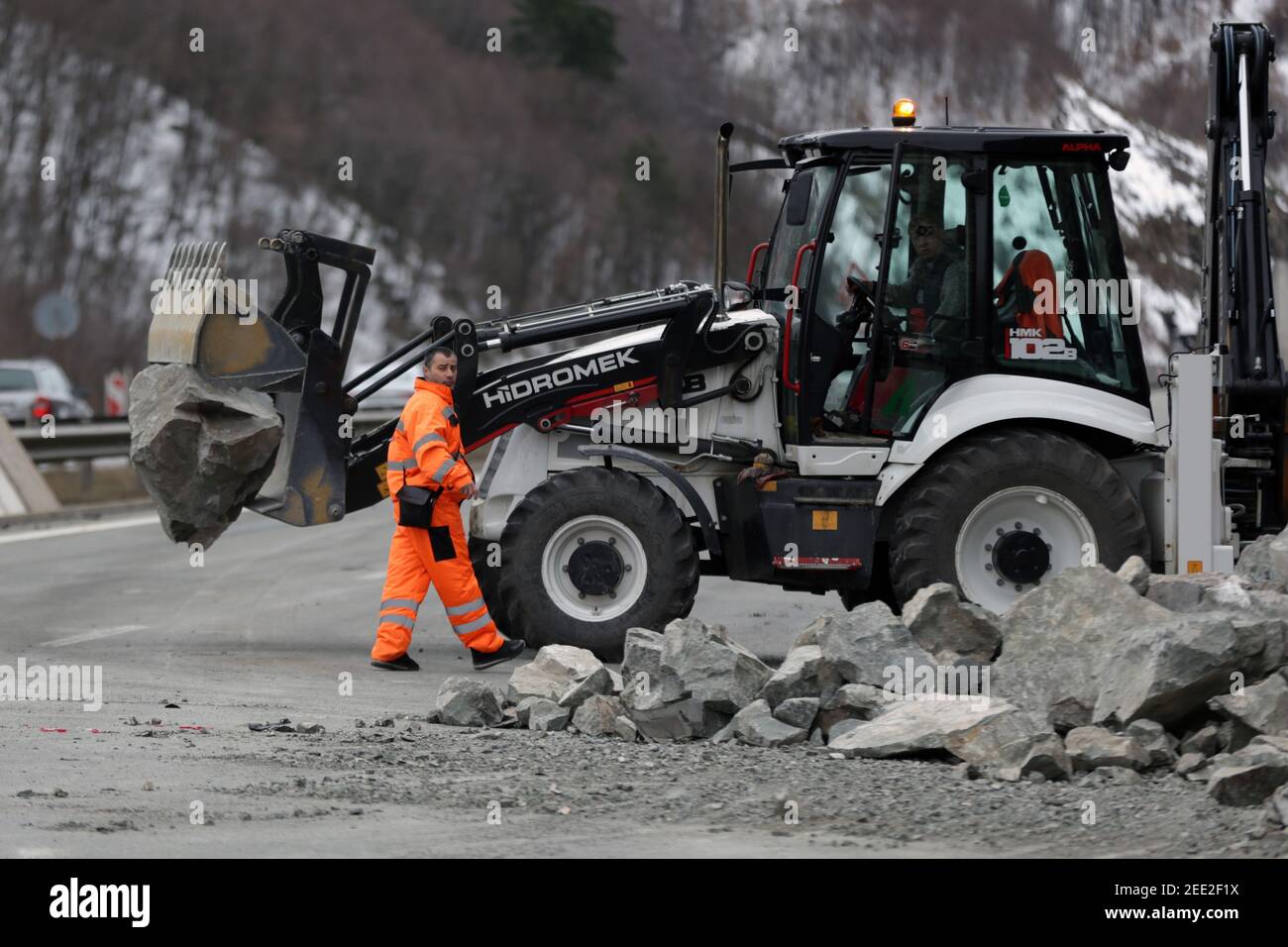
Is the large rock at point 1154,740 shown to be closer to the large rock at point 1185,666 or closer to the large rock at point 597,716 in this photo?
the large rock at point 1185,666

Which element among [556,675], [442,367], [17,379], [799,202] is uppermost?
[17,379]

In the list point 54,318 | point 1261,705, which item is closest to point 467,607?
point 1261,705

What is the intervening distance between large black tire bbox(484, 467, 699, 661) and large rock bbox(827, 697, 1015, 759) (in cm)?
296

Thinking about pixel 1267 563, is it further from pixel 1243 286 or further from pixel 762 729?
pixel 762 729

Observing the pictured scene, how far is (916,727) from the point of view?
778 cm

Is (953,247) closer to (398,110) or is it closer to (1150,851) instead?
(1150,851)

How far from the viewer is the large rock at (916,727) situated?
301 inches

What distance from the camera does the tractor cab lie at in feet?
35.3

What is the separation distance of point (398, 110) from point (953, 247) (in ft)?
163

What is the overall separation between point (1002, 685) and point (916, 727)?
84cm

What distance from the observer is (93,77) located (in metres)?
55.0

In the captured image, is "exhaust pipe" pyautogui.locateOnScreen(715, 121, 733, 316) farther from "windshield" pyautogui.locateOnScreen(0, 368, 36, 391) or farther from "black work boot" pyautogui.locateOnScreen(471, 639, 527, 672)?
"windshield" pyautogui.locateOnScreen(0, 368, 36, 391)

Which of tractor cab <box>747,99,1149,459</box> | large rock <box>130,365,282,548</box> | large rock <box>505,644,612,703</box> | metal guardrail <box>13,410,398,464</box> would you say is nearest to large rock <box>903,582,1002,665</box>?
large rock <box>505,644,612,703</box>

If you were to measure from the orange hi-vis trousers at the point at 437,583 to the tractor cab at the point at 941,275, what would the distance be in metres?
1.99
